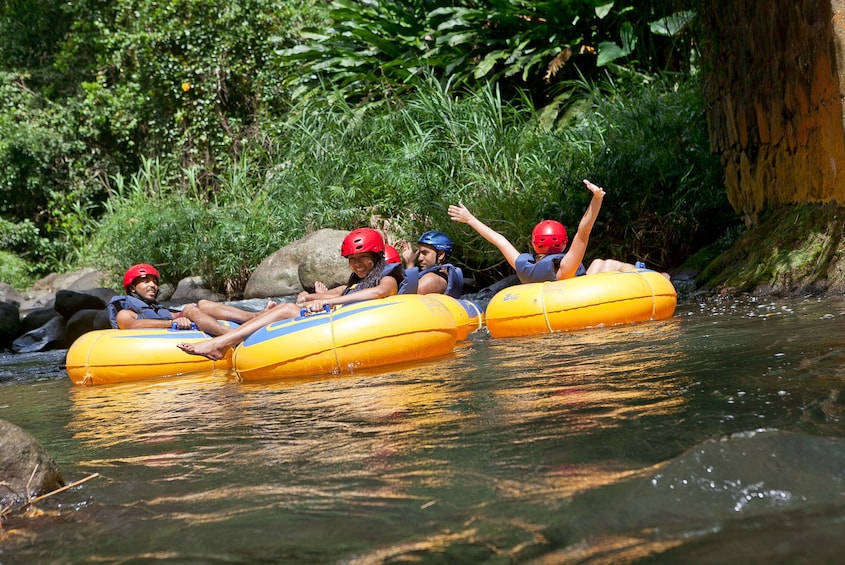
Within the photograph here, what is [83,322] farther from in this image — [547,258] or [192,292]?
[547,258]

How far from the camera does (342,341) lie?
19.7 ft

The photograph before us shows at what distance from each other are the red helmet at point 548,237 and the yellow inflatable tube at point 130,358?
292 cm

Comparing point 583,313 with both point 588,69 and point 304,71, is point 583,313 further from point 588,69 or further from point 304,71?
point 304,71

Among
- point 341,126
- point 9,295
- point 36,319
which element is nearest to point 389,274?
point 36,319

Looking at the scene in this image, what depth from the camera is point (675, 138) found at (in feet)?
37.3

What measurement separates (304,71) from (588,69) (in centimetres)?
559

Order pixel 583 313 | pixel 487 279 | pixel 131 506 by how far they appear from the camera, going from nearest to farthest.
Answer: pixel 131 506 < pixel 583 313 < pixel 487 279

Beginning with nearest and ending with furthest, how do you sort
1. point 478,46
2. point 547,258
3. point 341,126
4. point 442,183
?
point 547,258 < point 442,183 < point 341,126 < point 478,46

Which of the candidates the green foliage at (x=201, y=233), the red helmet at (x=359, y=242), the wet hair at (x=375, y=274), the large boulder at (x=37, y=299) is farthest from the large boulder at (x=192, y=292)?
the red helmet at (x=359, y=242)

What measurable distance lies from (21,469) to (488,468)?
1.57 metres

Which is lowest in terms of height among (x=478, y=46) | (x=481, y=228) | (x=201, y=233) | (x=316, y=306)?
(x=316, y=306)

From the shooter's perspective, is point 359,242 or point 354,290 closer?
→ point 359,242

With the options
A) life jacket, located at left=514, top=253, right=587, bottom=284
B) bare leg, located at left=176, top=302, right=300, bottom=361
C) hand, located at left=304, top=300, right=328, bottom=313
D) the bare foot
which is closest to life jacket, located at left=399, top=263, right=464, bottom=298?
life jacket, located at left=514, top=253, right=587, bottom=284

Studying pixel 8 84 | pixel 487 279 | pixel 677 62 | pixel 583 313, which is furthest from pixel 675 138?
pixel 8 84
